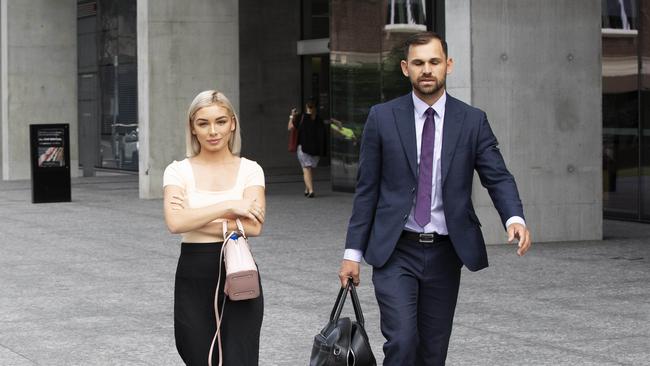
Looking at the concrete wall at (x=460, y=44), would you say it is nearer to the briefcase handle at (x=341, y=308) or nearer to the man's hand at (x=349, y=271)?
the man's hand at (x=349, y=271)

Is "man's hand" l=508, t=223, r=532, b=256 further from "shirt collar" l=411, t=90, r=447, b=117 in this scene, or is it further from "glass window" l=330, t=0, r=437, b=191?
"glass window" l=330, t=0, r=437, b=191

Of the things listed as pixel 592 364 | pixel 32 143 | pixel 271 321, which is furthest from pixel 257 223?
pixel 32 143

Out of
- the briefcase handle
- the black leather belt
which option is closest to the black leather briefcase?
the briefcase handle

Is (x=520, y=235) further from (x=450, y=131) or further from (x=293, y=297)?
(x=293, y=297)

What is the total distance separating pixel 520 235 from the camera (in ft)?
17.6

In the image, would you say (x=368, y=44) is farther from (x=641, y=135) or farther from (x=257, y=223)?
(x=257, y=223)

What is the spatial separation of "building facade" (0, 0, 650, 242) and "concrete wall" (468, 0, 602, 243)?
17 mm

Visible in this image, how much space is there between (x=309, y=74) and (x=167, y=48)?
9124 mm

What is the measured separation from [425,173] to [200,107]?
1045 mm

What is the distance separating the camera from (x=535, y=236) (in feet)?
52.5

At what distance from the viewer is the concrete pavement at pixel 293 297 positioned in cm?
862

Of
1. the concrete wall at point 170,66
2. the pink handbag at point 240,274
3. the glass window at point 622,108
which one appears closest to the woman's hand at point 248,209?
the pink handbag at point 240,274

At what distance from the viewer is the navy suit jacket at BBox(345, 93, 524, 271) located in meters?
5.59

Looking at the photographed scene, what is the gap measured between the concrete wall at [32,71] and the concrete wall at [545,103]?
62.0 ft
